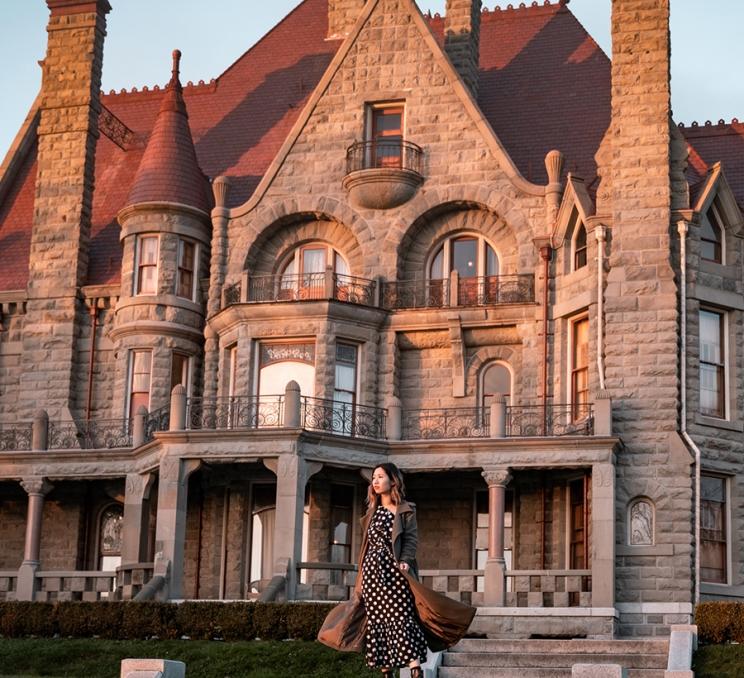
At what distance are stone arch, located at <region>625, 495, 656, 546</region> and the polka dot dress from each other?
57.0 feet

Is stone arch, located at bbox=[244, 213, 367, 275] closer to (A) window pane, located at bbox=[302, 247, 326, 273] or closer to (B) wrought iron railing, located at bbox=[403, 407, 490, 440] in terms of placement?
(A) window pane, located at bbox=[302, 247, 326, 273]

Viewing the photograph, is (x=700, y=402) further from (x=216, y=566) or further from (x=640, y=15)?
(x=216, y=566)

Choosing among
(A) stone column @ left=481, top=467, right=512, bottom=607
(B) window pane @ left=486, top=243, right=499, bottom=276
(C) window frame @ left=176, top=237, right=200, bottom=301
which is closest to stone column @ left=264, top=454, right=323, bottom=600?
(A) stone column @ left=481, top=467, right=512, bottom=607

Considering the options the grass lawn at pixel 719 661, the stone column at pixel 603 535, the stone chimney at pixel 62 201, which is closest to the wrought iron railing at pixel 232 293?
the stone chimney at pixel 62 201

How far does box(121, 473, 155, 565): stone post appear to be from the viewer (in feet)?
110

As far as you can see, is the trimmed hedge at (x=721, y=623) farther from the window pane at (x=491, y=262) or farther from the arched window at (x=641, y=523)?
the window pane at (x=491, y=262)

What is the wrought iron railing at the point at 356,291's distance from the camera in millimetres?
35469

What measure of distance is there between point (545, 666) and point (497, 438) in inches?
368

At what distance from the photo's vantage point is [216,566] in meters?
34.8

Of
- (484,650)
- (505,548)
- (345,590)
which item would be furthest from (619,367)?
(484,650)

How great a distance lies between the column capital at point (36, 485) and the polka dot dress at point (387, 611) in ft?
72.7

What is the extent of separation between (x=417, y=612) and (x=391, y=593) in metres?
0.30

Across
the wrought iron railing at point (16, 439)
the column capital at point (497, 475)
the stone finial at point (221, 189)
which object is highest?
the stone finial at point (221, 189)

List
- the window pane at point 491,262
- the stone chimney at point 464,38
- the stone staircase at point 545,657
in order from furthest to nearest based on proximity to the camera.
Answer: the stone chimney at point 464,38, the window pane at point 491,262, the stone staircase at point 545,657
